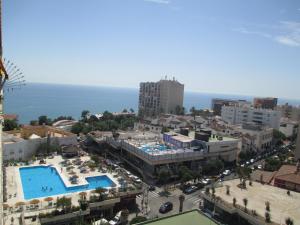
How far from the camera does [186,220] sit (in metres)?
16.8

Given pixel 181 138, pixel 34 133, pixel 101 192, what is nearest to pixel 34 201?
pixel 101 192

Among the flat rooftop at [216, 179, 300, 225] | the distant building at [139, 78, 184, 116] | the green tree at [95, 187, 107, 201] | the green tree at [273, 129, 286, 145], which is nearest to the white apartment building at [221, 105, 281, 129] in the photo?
the green tree at [273, 129, 286, 145]

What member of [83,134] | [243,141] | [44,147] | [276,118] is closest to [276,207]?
[243,141]

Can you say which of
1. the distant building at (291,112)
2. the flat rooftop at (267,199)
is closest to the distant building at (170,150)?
the flat rooftop at (267,199)

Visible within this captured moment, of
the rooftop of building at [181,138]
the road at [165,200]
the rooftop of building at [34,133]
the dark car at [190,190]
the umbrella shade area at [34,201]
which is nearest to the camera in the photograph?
the umbrella shade area at [34,201]

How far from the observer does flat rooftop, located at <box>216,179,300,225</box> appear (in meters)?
20.8

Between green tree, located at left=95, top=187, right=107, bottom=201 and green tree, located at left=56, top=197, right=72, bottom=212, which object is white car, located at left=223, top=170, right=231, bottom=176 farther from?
green tree, located at left=56, top=197, right=72, bottom=212

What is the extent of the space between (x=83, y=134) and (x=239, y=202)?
3051 cm

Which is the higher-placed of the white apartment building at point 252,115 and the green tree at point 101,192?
the white apartment building at point 252,115

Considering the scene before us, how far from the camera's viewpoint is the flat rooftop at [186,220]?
53.3 ft

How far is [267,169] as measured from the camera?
35.2 meters

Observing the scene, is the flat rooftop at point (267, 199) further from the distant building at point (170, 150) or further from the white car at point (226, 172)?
the distant building at point (170, 150)

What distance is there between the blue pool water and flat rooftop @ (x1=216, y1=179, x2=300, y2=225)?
10.2 meters

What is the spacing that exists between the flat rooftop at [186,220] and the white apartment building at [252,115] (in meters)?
45.6
